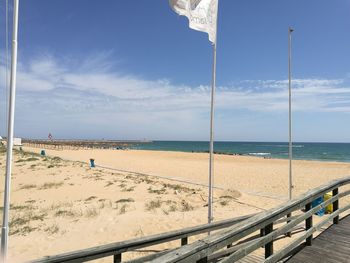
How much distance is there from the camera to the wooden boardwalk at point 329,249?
428cm

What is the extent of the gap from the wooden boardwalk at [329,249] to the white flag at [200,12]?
4.90m

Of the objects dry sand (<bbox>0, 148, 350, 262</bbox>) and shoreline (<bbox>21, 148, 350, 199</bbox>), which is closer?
dry sand (<bbox>0, 148, 350, 262</bbox>)

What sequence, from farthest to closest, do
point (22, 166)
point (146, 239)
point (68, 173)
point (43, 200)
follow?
point (22, 166)
point (68, 173)
point (43, 200)
point (146, 239)

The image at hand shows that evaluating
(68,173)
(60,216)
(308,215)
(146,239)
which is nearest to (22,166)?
(68,173)

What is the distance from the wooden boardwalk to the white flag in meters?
4.90

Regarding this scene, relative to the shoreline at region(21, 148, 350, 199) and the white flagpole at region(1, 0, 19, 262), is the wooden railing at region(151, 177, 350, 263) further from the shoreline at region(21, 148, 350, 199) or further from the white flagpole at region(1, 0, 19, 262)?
the shoreline at region(21, 148, 350, 199)

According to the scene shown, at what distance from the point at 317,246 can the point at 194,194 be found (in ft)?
29.7

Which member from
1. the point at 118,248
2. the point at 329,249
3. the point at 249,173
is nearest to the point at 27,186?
the point at 118,248

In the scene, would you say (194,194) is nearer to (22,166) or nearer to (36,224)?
(36,224)

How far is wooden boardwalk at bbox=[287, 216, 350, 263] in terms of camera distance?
168 inches

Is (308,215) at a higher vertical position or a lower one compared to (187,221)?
higher

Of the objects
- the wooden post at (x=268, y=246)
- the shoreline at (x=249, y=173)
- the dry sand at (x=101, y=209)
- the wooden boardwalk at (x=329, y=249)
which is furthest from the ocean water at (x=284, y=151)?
the wooden post at (x=268, y=246)

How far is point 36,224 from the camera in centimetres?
865

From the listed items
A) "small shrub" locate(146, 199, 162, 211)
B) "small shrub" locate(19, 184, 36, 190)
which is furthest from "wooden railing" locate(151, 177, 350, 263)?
"small shrub" locate(19, 184, 36, 190)
